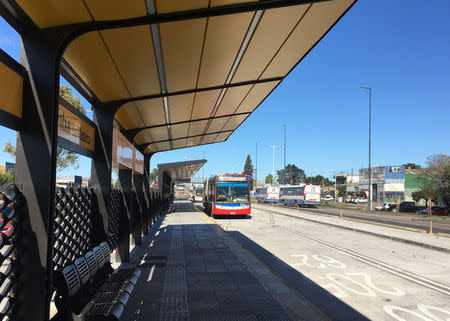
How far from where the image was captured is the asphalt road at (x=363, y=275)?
5.96 metres

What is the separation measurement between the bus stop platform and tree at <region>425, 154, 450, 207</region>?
40385 mm

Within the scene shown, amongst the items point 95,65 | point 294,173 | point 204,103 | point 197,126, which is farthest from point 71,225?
point 294,173

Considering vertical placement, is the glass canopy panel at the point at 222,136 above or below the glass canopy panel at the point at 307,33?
below

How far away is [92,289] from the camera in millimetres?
5180

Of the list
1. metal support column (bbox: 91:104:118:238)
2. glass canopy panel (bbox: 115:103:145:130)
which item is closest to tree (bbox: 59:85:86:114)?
glass canopy panel (bbox: 115:103:145:130)

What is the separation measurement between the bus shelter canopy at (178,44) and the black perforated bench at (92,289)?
2693 mm

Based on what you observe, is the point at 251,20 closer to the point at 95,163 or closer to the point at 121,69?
the point at 121,69

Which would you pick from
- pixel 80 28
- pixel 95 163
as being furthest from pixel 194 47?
pixel 95 163

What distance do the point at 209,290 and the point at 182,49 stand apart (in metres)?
4.23

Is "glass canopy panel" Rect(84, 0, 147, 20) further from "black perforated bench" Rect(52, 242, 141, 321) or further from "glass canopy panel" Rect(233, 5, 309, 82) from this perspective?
"black perforated bench" Rect(52, 242, 141, 321)

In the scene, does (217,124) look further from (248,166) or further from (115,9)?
(248,166)

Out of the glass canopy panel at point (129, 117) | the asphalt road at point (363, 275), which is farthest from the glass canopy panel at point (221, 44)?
the asphalt road at point (363, 275)

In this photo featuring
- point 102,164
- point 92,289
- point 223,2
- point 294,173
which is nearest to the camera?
point 223,2

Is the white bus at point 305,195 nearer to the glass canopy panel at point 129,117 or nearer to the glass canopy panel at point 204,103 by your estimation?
the glass canopy panel at point 204,103
